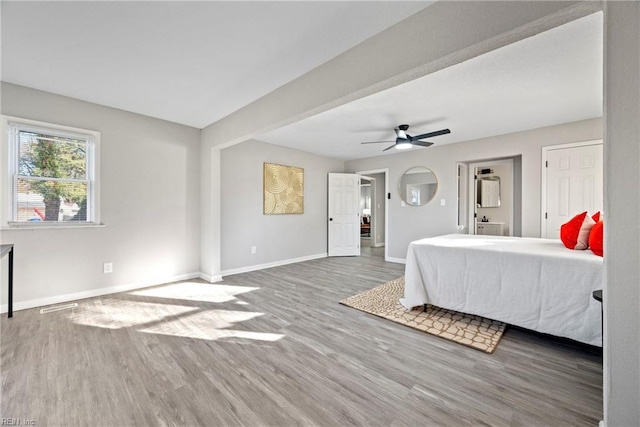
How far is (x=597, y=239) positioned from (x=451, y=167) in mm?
2956

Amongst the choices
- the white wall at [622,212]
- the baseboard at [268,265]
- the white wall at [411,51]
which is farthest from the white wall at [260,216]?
the white wall at [622,212]

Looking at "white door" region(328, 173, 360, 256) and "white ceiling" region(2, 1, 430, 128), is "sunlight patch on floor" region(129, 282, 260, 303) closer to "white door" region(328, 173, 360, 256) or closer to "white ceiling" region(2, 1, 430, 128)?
"white ceiling" region(2, 1, 430, 128)

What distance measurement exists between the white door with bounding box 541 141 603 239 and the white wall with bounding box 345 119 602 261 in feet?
0.40

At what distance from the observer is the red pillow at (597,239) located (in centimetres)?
209

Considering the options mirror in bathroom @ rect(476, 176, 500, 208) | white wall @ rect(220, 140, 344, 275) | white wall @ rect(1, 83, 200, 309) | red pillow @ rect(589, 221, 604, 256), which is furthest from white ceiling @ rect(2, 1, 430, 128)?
mirror in bathroom @ rect(476, 176, 500, 208)

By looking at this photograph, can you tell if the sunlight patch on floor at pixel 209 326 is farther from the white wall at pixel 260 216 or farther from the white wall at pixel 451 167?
the white wall at pixel 451 167

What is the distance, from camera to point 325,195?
6.05 m

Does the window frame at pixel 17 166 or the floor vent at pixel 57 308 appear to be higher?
the window frame at pixel 17 166

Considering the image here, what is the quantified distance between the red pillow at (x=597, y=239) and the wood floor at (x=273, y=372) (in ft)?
2.58

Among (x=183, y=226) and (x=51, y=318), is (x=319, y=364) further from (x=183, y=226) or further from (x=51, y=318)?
(x=183, y=226)

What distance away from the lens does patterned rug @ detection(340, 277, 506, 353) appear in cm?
223

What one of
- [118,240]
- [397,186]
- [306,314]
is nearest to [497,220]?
[397,186]

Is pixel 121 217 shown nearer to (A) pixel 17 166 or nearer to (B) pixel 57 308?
(A) pixel 17 166

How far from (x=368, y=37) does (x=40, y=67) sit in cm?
296
